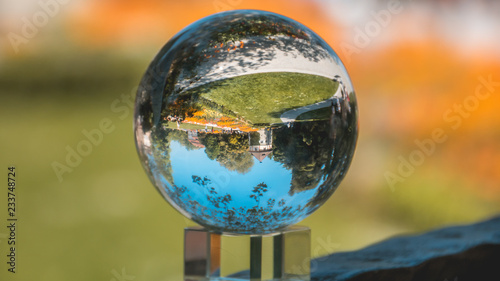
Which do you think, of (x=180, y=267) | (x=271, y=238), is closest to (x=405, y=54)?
(x=180, y=267)

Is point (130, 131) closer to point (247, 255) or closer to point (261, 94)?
point (247, 255)

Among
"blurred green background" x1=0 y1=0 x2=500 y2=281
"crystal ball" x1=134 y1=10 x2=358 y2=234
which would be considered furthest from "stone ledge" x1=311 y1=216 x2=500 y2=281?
"blurred green background" x1=0 y1=0 x2=500 y2=281

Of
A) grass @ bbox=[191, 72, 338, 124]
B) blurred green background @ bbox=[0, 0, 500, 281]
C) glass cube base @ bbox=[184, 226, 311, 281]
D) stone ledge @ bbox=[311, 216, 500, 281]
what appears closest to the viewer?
grass @ bbox=[191, 72, 338, 124]

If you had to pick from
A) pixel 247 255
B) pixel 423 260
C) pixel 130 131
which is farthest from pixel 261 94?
pixel 130 131

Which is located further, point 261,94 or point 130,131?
point 130,131

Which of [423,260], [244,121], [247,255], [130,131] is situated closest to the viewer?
[244,121]

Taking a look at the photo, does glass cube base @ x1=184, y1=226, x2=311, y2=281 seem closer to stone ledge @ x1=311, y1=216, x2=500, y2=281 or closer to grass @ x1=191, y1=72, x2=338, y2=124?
stone ledge @ x1=311, y1=216, x2=500, y2=281
